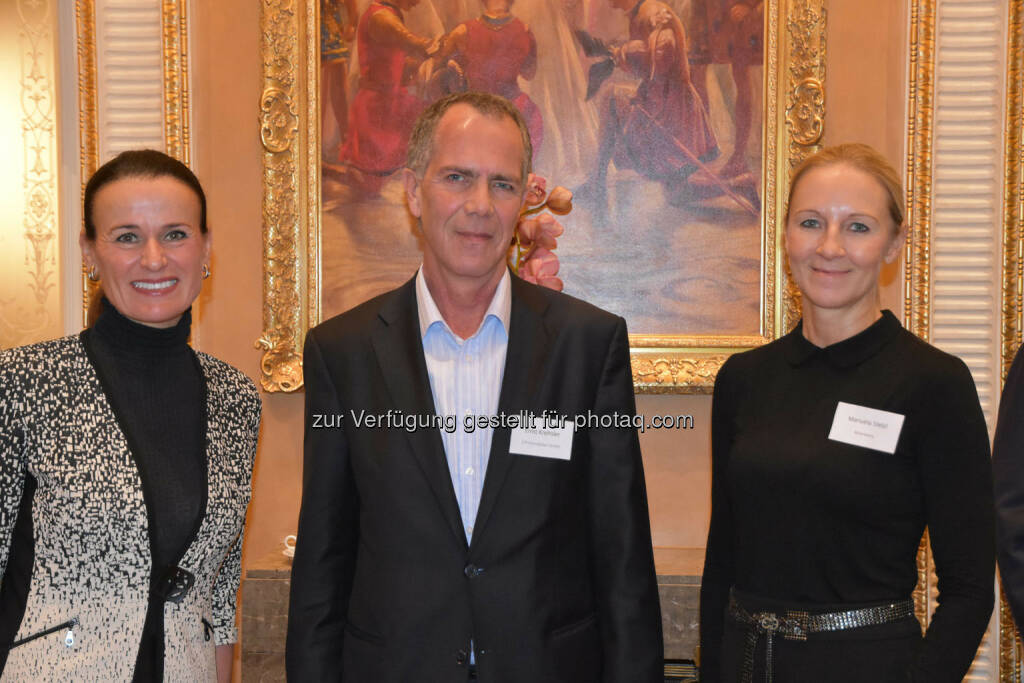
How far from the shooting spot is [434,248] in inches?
82.5

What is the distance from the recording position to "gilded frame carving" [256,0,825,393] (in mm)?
3625

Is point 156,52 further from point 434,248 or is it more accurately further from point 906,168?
point 906,168

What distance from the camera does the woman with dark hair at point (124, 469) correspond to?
6.21 ft

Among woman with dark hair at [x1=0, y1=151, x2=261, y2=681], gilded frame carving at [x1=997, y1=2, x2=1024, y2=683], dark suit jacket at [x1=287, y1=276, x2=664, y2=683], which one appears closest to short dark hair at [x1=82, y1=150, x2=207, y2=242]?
woman with dark hair at [x1=0, y1=151, x2=261, y2=681]

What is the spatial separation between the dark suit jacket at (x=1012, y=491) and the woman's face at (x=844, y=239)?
0.36 meters

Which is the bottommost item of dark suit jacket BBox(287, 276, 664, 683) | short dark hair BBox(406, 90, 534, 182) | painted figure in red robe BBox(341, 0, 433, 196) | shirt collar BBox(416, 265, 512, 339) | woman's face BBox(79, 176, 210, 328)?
dark suit jacket BBox(287, 276, 664, 683)

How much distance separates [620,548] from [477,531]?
1.13 ft

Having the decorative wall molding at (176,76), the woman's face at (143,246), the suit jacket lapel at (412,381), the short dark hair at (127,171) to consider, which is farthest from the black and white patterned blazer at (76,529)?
the decorative wall molding at (176,76)

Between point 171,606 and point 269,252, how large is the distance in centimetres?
202

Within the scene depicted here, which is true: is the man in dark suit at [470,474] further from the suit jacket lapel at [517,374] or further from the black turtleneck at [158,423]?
the black turtleneck at [158,423]

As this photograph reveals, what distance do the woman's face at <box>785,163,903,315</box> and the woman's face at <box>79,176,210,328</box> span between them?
1.50 m

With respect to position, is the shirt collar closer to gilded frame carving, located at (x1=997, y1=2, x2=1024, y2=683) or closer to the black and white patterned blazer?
the black and white patterned blazer

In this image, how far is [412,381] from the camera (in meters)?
2.02

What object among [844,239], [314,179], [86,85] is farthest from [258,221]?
[844,239]
